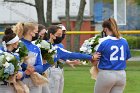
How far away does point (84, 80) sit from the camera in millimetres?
16188

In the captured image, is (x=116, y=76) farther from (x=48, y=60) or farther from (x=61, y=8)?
(x=61, y=8)

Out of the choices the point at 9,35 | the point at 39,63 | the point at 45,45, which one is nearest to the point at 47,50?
the point at 45,45

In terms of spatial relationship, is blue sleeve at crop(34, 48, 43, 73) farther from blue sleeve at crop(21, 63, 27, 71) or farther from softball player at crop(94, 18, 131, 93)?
softball player at crop(94, 18, 131, 93)

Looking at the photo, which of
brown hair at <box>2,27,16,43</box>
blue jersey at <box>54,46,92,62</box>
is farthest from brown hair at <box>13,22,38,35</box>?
blue jersey at <box>54,46,92,62</box>

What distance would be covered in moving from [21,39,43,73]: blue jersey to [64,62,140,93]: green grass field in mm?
5547

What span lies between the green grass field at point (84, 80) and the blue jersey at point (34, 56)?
5547mm

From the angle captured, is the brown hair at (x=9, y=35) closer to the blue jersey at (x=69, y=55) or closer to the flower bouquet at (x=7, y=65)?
the flower bouquet at (x=7, y=65)

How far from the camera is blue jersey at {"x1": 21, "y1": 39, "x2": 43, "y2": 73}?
26.5ft

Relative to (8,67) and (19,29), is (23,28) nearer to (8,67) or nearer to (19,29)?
(19,29)

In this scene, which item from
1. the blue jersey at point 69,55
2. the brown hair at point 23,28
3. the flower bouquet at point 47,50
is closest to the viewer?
the brown hair at point 23,28

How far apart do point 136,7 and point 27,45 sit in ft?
93.5

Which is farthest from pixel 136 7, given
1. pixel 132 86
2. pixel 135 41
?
pixel 132 86

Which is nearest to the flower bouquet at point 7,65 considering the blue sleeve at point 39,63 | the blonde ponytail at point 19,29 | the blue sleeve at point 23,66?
the blue sleeve at point 23,66

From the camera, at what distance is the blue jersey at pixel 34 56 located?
26.5ft
